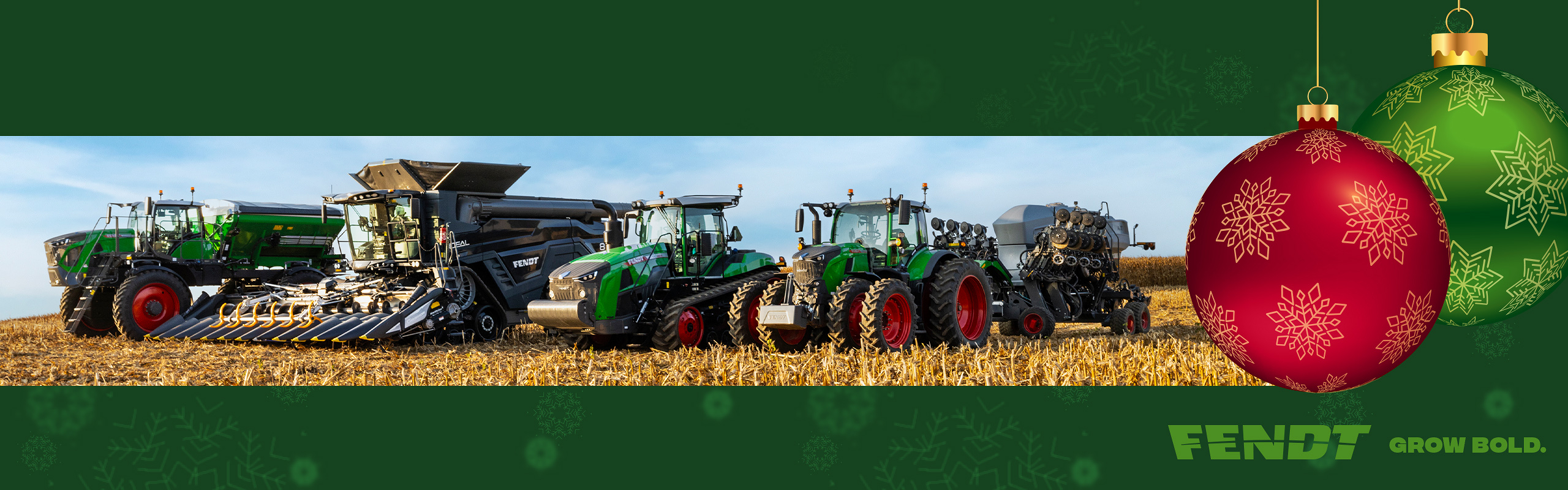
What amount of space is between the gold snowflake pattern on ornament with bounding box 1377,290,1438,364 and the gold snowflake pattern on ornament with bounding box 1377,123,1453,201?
2.85ft

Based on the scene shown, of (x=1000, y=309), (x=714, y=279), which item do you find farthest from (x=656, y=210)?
(x=1000, y=309)

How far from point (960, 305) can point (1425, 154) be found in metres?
7.78

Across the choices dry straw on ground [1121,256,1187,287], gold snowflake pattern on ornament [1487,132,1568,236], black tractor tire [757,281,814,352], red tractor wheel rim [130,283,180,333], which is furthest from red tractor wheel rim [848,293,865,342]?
dry straw on ground [1121,256,1187,287]

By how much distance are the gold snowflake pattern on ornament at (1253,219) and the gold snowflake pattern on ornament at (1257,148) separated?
0.14 meters

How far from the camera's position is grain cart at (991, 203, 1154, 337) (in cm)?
1347

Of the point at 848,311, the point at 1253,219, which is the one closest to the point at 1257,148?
the point at 1253,219

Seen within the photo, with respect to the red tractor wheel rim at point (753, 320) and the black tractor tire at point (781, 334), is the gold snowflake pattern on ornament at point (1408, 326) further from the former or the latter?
the red tractor wheel rim at point (753, 320)

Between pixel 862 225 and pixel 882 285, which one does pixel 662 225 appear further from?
pixel 882 285

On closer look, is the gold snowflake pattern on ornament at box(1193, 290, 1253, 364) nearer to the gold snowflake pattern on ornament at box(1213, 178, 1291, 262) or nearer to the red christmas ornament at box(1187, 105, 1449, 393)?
the red christmas ornament at box(1187, 105, 1449, 393)

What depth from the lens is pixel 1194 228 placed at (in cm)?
363

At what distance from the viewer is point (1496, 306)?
164 inches

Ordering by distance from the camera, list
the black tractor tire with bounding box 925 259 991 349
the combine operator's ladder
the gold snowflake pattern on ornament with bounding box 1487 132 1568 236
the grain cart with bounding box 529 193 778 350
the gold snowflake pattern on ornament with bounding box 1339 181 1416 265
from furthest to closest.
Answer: the combine operator's ladder
the grain cart with bounding box 529 193 778 350
the black tractor tire with bounding box 925 259 991 349
the gold snowflake pattern on ornament with bounding box 1487 132 1568 236
the gold snowflake pattern on ornament with bounding box 1339 181 1416 265

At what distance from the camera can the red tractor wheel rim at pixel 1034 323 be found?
13391 millimetres
